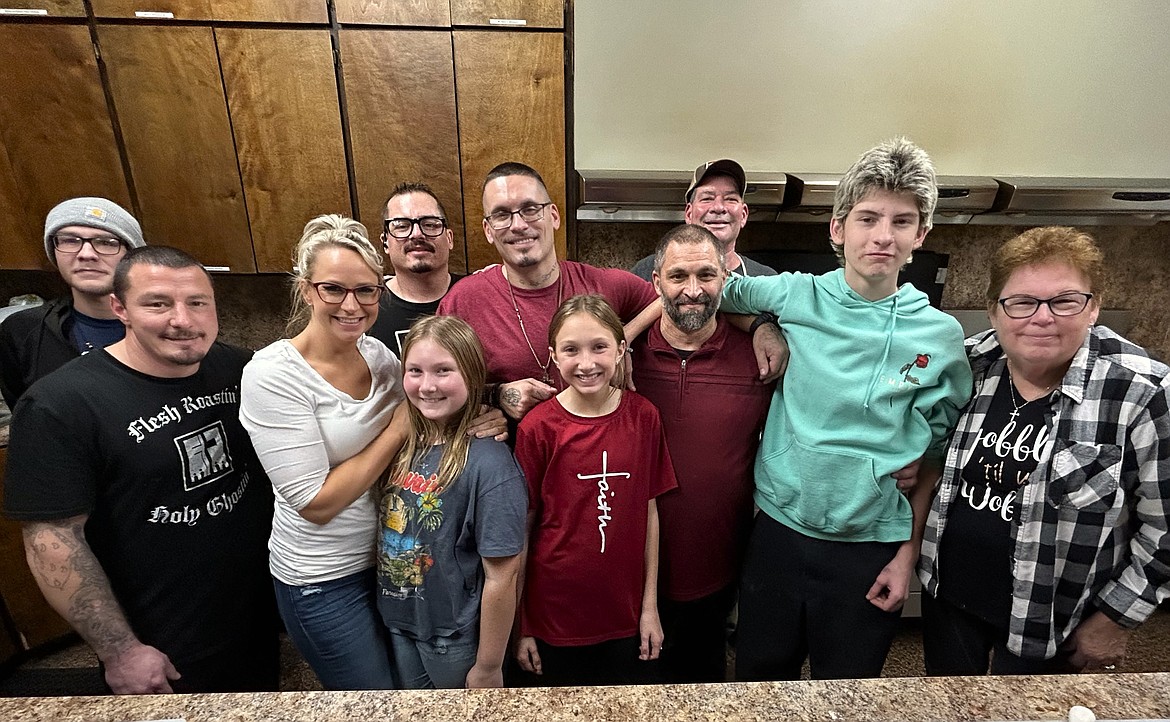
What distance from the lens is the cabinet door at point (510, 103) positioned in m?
2.23

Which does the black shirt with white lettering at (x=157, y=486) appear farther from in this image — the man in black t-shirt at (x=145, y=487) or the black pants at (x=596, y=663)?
the black pants at (x=596, y=663)

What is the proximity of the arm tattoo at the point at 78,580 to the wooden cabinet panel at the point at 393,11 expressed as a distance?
213 cm

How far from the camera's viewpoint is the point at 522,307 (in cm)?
142

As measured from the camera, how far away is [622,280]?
59.4 inches

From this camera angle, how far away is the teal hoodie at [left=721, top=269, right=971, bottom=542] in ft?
3.93

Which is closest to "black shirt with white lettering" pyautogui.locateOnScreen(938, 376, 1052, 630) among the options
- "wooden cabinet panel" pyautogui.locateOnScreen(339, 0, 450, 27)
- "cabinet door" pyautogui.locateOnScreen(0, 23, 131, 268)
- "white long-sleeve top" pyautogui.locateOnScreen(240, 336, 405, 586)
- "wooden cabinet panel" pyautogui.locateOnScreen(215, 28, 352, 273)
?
"white long-sleeve top" pyautogui.locateOnScreen(240, 336, 405, 586)

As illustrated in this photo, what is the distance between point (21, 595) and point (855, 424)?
3278 millimetres

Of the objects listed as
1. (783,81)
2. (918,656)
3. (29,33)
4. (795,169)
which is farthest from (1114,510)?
(29,33)

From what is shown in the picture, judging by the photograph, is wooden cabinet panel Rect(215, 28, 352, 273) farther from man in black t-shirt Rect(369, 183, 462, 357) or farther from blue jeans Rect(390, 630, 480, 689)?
blue jeans Rect(390, 630, 480, 689)

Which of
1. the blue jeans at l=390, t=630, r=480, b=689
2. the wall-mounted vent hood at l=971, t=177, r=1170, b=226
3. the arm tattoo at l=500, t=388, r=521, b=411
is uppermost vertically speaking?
the wall-mounted vent hood at l=971, t=177, r=1170, b=226

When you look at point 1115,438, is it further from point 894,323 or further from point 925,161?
point 925,161

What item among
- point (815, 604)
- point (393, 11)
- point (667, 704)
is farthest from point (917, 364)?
point (393, 11)

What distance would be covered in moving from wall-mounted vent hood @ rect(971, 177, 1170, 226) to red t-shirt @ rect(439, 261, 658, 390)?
2.04m

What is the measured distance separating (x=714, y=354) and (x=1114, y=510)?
2.89 ft
